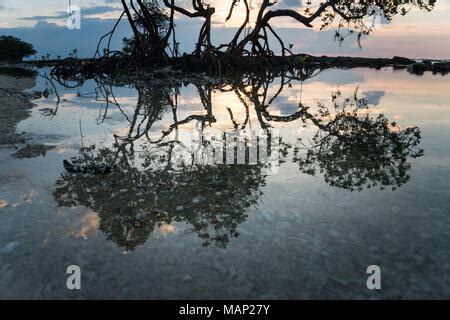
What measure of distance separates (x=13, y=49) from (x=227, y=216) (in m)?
45.0

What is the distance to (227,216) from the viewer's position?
17.1 ft

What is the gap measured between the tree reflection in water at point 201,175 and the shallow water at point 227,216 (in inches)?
1.2

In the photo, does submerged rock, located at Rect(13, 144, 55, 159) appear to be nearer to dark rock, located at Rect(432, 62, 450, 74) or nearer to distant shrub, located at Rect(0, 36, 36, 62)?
dark rock, located at Rect(432, 62, 450, 74)

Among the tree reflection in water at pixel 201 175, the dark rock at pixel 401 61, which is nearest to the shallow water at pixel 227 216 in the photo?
the tree reflection in water at pixel 201 175

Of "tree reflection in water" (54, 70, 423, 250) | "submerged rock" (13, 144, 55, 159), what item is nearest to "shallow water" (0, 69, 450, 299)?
"tree reflection in water" (54, 70, 423, 250)

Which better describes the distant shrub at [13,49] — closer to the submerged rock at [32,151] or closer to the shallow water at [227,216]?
the shallow water at [227,216]

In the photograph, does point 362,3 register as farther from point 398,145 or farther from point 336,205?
point 336,205

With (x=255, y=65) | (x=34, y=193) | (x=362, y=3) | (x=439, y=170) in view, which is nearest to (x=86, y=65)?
(x=255, y=65)

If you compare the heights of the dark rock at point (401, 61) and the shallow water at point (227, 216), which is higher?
the dark rock at point (401, 61)

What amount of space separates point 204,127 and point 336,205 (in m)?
5.97

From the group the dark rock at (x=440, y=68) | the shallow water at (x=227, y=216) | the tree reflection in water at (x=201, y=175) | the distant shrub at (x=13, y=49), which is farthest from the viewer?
the distant shrub at (x=13, y=49)

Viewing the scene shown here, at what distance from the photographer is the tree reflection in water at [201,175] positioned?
5.11 m

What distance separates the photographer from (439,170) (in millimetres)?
7207

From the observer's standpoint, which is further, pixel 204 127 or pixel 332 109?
pixel 332 109
